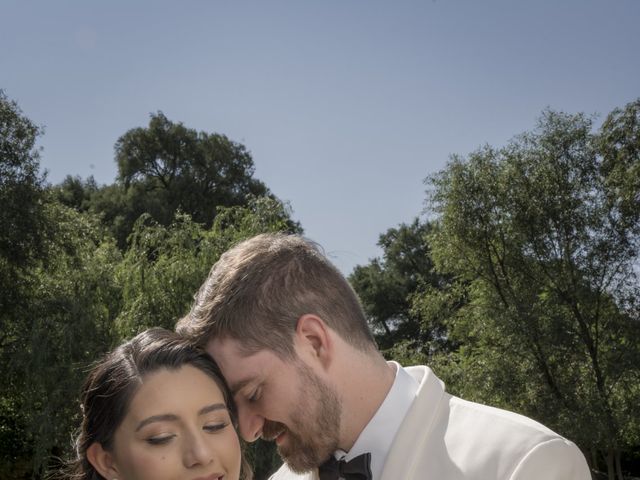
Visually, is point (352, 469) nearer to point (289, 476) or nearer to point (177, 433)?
point (177, 433)

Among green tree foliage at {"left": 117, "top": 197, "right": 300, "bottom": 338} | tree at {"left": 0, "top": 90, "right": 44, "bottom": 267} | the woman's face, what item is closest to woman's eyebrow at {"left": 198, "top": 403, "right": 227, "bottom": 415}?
the woman's face

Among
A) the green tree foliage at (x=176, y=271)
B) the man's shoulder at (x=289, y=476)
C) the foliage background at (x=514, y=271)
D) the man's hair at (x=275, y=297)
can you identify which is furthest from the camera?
the foliage background at (x=514, y=271)

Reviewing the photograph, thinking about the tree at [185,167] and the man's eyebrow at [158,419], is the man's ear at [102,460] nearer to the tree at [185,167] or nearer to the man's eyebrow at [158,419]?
the man's eyebrow at [158,419]

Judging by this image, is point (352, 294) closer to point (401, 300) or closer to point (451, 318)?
point (451, 318)

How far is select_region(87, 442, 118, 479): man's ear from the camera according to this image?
11.1 feet

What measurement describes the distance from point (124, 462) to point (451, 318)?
29.6 meters

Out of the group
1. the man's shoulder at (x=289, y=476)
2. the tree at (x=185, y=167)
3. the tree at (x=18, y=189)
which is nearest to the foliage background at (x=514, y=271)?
the tree at (x=18, y=189)

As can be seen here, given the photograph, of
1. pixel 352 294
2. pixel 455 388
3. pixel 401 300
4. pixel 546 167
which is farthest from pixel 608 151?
pixel 352 294

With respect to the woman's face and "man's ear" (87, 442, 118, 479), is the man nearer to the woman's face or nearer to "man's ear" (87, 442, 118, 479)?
the woman's face

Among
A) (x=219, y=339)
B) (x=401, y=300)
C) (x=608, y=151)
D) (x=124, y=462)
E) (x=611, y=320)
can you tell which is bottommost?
(x=124, y=462)

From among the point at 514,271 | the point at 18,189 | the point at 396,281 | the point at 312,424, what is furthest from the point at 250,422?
the point at 396,281

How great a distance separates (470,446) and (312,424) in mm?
582

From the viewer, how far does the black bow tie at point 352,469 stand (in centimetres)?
304

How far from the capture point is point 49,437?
68.7 feet
